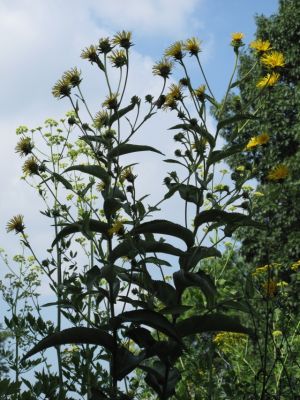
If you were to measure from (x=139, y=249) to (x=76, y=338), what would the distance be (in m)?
0.45

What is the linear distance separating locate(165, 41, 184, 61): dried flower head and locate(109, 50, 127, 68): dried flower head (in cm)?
25

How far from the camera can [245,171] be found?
12.8 feet

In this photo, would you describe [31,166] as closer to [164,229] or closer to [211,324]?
[164,229]

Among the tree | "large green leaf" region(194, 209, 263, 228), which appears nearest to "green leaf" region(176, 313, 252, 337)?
"large green leaf" region(194, 209, 263, 228)

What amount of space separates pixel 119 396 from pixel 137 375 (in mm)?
3413

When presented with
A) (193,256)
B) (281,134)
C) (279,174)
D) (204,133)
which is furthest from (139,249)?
(281,134)

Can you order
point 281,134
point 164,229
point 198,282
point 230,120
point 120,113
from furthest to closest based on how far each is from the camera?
point 281,134 → point 120,113 → point 230,120 → point 164,229 → point 198,282

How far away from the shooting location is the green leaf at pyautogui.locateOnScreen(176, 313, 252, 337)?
285cm

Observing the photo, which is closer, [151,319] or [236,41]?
[151,319]

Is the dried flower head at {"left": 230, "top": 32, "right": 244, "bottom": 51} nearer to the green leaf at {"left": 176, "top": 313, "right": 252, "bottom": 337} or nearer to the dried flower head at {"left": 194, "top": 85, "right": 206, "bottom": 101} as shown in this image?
the dried flower head at {"left": 194, "top": 85, "right": 206, "bottom": 101}

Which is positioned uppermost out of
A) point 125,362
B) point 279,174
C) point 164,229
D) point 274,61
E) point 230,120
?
point 274,61

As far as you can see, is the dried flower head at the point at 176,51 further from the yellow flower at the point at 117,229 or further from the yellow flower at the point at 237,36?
the yellow flower at the point at 117,229

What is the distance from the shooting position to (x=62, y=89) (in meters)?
3.52

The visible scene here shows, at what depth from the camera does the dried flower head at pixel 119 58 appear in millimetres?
3506
